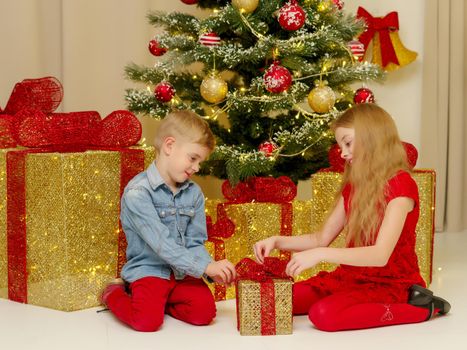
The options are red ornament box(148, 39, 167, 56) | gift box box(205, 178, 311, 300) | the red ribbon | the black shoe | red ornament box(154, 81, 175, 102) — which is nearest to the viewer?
the black shoe

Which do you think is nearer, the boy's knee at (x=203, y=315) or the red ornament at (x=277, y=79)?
the boy's knee at (x=203, y=315)

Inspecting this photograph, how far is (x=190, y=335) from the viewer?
2270 mm

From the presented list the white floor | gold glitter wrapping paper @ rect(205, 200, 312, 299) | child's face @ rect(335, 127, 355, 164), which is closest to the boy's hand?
the white floor

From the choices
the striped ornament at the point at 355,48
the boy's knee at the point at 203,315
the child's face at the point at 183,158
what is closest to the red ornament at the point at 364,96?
the striped ornament at the point at 355,48

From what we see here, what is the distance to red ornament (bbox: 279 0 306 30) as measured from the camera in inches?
111

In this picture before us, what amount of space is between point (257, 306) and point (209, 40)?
3.52ft

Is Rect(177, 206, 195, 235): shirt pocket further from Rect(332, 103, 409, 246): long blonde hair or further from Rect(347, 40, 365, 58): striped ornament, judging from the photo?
Rect(347, 40, 365, 58): striped ornament

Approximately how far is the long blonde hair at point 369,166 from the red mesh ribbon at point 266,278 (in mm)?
262

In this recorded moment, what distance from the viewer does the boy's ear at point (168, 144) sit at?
96.7 inches

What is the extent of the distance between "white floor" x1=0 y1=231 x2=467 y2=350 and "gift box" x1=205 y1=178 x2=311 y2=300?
0.24m

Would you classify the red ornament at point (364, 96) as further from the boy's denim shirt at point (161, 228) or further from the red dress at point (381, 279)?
the boy's denim shirt at point (161, 228)

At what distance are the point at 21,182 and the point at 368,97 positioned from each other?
1256 mm

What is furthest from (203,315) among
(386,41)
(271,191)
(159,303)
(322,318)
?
(386,41)

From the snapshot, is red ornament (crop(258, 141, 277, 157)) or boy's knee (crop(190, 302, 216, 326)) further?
red ornament (crop(258, 141, 277, 157))
